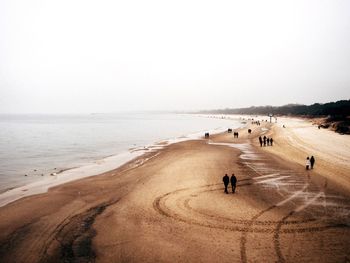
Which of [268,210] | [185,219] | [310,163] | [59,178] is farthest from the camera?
[310,163]

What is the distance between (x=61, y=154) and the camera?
44719 mm

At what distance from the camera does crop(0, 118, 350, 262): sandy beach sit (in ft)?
41.0

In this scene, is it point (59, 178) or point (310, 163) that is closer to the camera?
point (59, 178)

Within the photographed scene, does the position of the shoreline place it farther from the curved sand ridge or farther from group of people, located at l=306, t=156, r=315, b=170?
group of people, located at l=306, t=156, r=315, b=170

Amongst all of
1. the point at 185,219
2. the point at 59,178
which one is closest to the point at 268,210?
the point at 185,219

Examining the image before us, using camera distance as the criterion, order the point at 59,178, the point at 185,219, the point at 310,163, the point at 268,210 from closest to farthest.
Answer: the point at 185,219
the point at 268,210
the point at 59,178
the point at 310,163

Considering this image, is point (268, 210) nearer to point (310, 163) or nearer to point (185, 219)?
point (185, 219)

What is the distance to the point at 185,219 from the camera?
52.3ft

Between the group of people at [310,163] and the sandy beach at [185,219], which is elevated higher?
the group of people at [310,163]

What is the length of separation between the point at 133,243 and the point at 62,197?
9.42 meters

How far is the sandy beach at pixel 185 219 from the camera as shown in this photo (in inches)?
492

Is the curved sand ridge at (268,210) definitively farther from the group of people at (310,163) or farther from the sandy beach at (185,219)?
the group of people at (310,163)

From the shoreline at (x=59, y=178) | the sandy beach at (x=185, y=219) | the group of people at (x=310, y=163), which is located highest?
the group of people at (x=310, y=163)

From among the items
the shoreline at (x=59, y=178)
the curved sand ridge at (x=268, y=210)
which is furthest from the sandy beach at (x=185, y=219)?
the shoreline at (x=59, y=178)
